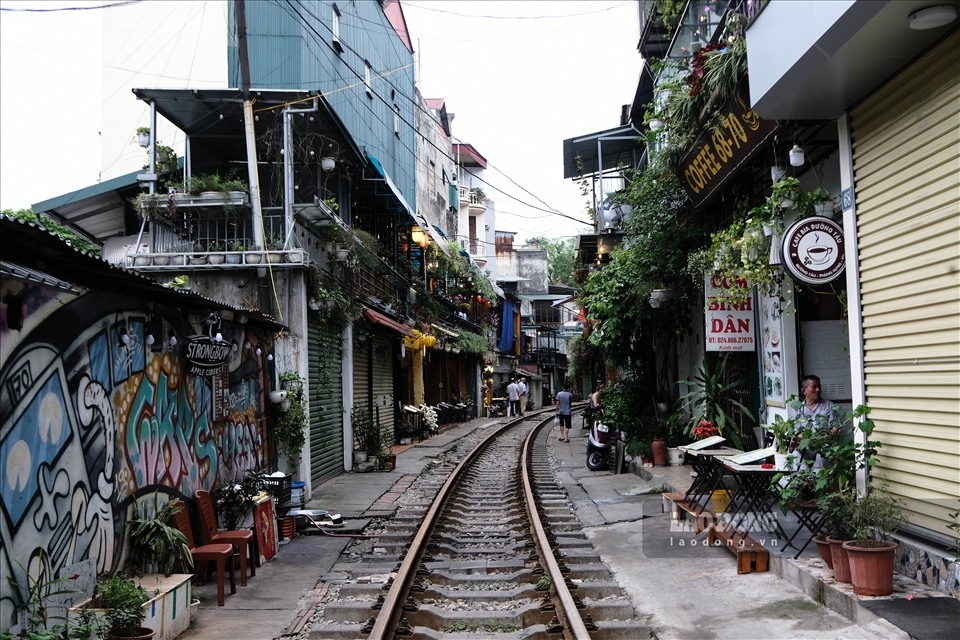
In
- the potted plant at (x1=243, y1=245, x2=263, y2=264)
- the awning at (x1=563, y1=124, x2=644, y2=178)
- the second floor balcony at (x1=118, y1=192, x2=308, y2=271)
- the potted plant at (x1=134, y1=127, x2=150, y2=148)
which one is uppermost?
the awning at (x1=563, y1=124, x2=644, y2=178)

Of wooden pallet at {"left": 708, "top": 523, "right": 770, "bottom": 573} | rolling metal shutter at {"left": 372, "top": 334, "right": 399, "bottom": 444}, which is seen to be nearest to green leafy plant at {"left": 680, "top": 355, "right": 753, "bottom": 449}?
wooden pallet at {"left": 708, "top": 523, "right": 770, "bottom": 573}

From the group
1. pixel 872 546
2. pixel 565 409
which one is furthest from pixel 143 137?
pixel 565 409

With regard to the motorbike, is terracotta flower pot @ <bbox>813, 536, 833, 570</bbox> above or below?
above

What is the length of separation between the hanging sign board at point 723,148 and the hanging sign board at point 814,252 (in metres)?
1.38

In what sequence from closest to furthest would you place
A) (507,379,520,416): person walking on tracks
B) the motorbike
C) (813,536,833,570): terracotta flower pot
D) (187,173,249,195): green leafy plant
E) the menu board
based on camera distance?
(813,536,833,570): terracotta flower pot < the menu board < (187,173,249,195): green leafy plant < the motorbike < (507,379,520,416): person walking on tracks

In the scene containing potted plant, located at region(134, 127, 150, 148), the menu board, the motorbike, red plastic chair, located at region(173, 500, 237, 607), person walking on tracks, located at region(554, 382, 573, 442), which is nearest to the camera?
red plastic chair, located at region(173, 500, 237, 607)

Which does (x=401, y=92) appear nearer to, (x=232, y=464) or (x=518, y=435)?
(x=518, y=435)

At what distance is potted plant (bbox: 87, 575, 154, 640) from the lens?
17.4 feet

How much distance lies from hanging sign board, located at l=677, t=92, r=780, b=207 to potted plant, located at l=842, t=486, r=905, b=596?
403 centimetres

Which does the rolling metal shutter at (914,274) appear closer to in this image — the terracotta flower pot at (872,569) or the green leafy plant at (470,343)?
the terracotta flower pot at (872,569)

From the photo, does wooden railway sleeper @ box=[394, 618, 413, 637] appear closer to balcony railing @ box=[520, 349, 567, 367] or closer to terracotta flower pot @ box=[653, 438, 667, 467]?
terracotta flower pot @ box=[653, 438, 667, 467]

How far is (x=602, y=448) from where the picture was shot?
639 inches

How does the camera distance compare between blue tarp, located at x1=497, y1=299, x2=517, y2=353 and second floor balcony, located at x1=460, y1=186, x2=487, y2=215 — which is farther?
second floor balcony, located at x1=460, y1=186, x2=487, y2=215

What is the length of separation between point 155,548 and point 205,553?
67 cm
